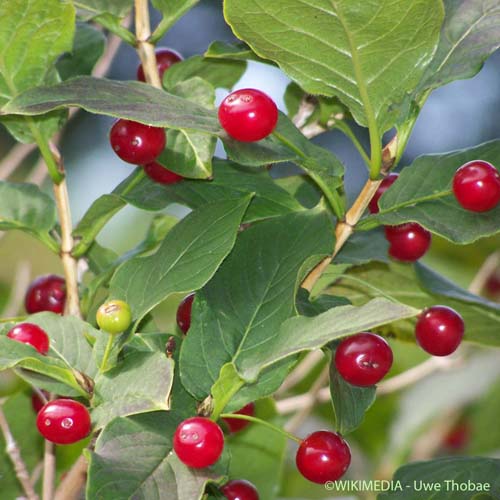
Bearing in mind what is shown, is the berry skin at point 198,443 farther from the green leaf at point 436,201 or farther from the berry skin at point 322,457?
the green leaf at point 436,201

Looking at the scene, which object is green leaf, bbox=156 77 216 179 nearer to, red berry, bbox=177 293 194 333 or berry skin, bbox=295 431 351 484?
red berry, bbox=177 293 194 333

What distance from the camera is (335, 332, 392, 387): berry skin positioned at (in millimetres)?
830

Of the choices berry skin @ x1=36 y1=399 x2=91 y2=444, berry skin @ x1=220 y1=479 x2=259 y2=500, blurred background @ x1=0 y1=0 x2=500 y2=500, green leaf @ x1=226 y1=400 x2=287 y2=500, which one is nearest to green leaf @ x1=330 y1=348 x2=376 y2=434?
berry skin @ x1=220 y1=479 x2=259 y2=500

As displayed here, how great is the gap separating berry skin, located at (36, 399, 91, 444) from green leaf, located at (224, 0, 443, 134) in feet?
1.20

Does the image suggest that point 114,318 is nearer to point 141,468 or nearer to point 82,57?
point 141,468

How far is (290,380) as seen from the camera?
4.81ft

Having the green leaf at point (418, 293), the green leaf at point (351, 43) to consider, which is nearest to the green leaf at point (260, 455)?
the green leaf at point (418, 293)

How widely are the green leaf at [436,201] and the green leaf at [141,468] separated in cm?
32

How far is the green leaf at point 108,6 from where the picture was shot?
1.07 m

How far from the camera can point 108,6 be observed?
108 cm

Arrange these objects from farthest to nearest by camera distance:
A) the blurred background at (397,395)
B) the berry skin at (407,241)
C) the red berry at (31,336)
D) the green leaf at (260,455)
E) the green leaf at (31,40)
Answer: the blurred background at (397,395)
the green leaf at (260,455)
the berry skin at (407,241)
the green leaf at (31,40)
the red berry at (31,336)

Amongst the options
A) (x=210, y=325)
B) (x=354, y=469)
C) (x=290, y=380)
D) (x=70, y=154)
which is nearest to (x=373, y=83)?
(x=210, y=325)

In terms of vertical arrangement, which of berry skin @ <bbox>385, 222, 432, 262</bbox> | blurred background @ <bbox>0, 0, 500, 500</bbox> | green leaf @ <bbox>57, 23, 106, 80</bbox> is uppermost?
green leaf @ <bbox>57, 23, 106, 80</bbox>

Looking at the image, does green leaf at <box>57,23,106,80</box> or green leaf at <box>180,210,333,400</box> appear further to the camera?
green leaf at <box>57,23,106,80</box>
